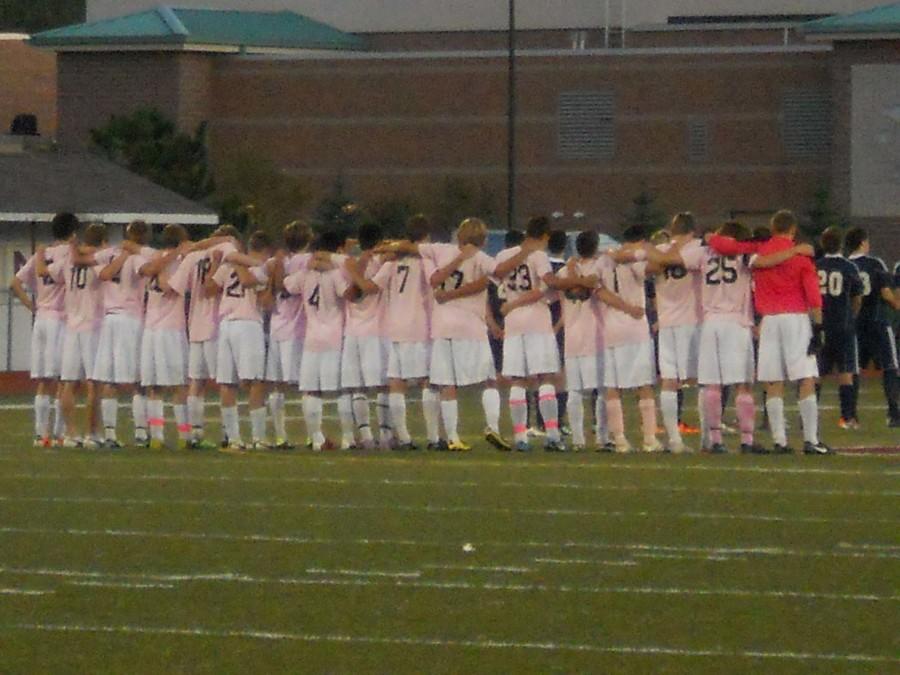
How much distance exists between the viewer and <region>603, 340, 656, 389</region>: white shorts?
19.6 m

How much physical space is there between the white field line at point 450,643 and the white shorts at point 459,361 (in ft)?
29.2

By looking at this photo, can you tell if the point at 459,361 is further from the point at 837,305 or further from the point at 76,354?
the point at 837,305

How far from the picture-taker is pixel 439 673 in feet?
32.5

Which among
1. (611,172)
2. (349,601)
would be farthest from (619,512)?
(611,172)

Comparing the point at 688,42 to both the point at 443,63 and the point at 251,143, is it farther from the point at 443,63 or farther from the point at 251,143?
the point at 251,143

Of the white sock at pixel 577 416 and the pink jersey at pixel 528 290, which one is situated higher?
the pink jersey at pixel 528 290

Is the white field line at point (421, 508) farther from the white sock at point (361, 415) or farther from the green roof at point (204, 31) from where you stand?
the green roof at point (204, 31)

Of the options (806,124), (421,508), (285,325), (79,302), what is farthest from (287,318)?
(806,124)

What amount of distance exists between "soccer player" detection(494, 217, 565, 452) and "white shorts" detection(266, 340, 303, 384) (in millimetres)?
1818

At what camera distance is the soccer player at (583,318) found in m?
19.7

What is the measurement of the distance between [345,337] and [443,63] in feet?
161

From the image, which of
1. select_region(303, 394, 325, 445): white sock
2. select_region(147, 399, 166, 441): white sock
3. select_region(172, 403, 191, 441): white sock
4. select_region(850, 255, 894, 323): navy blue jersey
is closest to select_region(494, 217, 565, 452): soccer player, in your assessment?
select_region(303, 394, 325, 445): white sock

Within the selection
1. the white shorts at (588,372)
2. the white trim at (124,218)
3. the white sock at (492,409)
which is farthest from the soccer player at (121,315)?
the white trim at (124,218)

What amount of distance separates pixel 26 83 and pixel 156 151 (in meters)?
29.6
